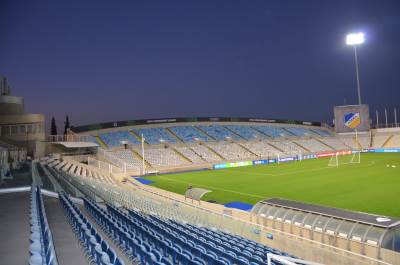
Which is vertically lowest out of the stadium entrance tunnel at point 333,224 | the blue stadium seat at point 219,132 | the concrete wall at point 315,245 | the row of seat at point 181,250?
the concrete wall at point 315,245

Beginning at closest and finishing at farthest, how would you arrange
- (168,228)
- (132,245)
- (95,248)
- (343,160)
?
(95,248)
(132,245)
(168,228)
(343,160)

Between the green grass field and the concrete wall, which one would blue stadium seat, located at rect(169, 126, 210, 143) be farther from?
the concrete wall

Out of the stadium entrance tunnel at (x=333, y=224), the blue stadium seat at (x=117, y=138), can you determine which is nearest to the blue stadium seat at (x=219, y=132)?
the blue stadium seat at (x=117, y=138)

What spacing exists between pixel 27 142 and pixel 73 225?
3515 cm

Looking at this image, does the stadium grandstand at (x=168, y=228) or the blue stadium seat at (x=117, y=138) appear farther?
the blue stadium seat at (x=117, y=138)

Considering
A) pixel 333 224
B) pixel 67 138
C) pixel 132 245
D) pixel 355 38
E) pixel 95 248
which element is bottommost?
pixel 333 224

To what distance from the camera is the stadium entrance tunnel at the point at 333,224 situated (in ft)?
36.5

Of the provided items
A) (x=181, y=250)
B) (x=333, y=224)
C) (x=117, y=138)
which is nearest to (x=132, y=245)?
(x=181, y=250)

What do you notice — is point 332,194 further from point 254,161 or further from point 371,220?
point 254,161

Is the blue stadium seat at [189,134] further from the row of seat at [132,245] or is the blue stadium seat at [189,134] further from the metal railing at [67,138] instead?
the row of seat at [132,245]

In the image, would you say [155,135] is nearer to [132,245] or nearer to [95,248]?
[132,245]

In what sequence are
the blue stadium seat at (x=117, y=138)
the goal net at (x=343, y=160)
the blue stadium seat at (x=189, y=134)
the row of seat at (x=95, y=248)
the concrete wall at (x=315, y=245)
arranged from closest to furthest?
the row of seat at (x=95, y=248), the concrete wall at (x=315, y=245), the goal net at (x=343, y=160), the blue stadium seat at (x=117, y=138), the blue stadium seat at (x=189, y=134)

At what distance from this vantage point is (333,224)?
41.3 ft

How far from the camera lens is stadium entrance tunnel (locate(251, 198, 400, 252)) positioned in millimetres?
11125
